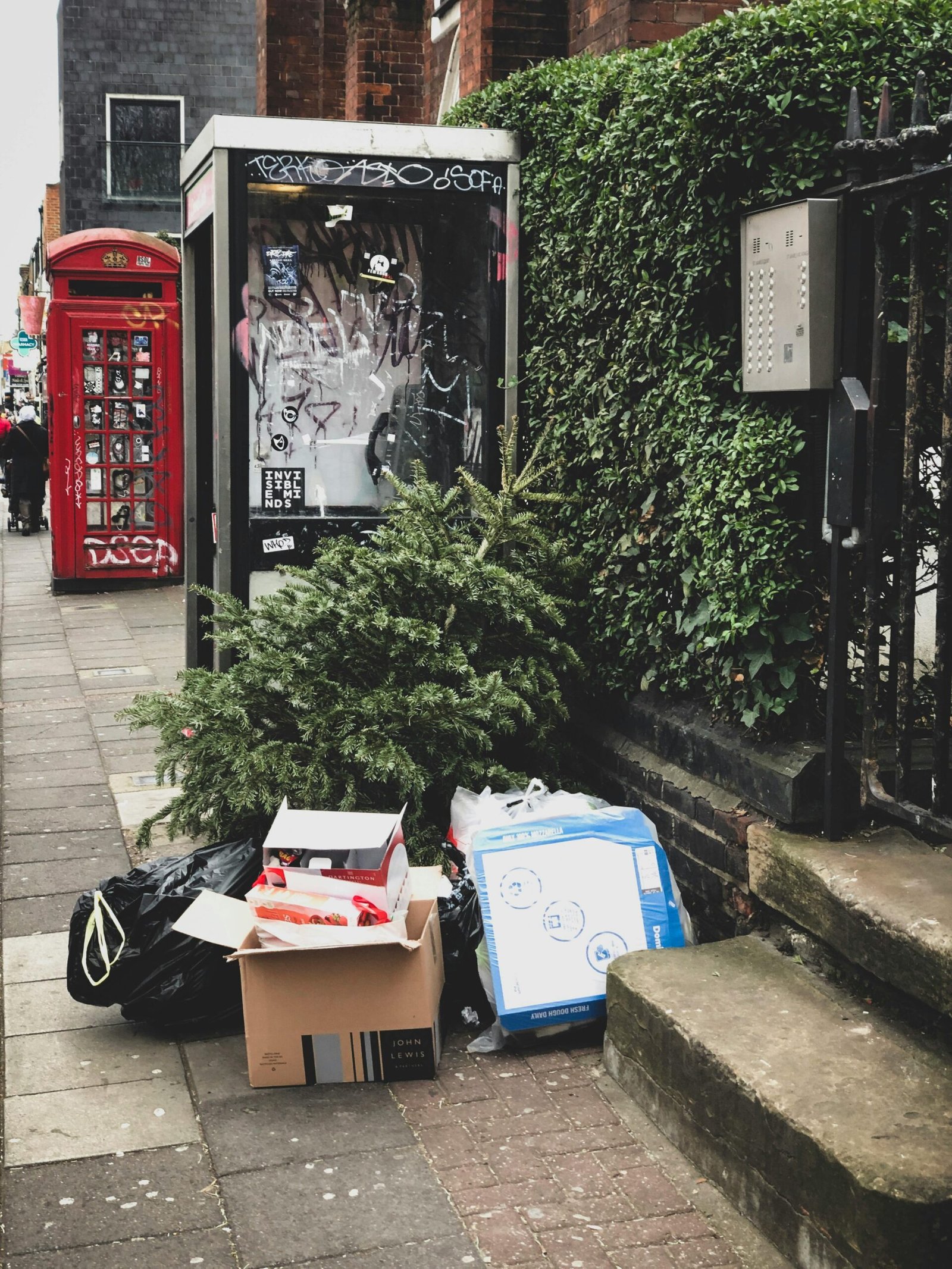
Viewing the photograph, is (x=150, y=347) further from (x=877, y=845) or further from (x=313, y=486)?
(x=877, y=845)

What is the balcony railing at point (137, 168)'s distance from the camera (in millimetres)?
31766

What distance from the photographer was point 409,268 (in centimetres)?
630

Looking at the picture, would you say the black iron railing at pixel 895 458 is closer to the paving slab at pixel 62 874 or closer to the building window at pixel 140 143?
the paving slab at pixel 62 874

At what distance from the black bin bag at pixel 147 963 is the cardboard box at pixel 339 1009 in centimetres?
22

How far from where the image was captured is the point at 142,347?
12953mm

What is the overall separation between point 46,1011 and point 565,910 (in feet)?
5.66

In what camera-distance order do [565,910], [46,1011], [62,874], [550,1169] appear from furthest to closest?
1. [62,874]
2. [46,1011]
3. [565,910]
4. [550,1169]

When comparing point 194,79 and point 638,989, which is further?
point 194,79

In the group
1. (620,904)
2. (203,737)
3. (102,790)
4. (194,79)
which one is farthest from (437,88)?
(194,79)

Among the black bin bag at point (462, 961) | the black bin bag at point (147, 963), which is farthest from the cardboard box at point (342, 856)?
the black bin bag at point (147, 963)

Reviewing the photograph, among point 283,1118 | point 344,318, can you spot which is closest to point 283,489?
point 344,318

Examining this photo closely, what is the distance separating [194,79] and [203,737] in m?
30.1

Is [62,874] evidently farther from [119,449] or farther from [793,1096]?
[119,449]

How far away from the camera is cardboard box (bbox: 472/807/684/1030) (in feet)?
13.3
